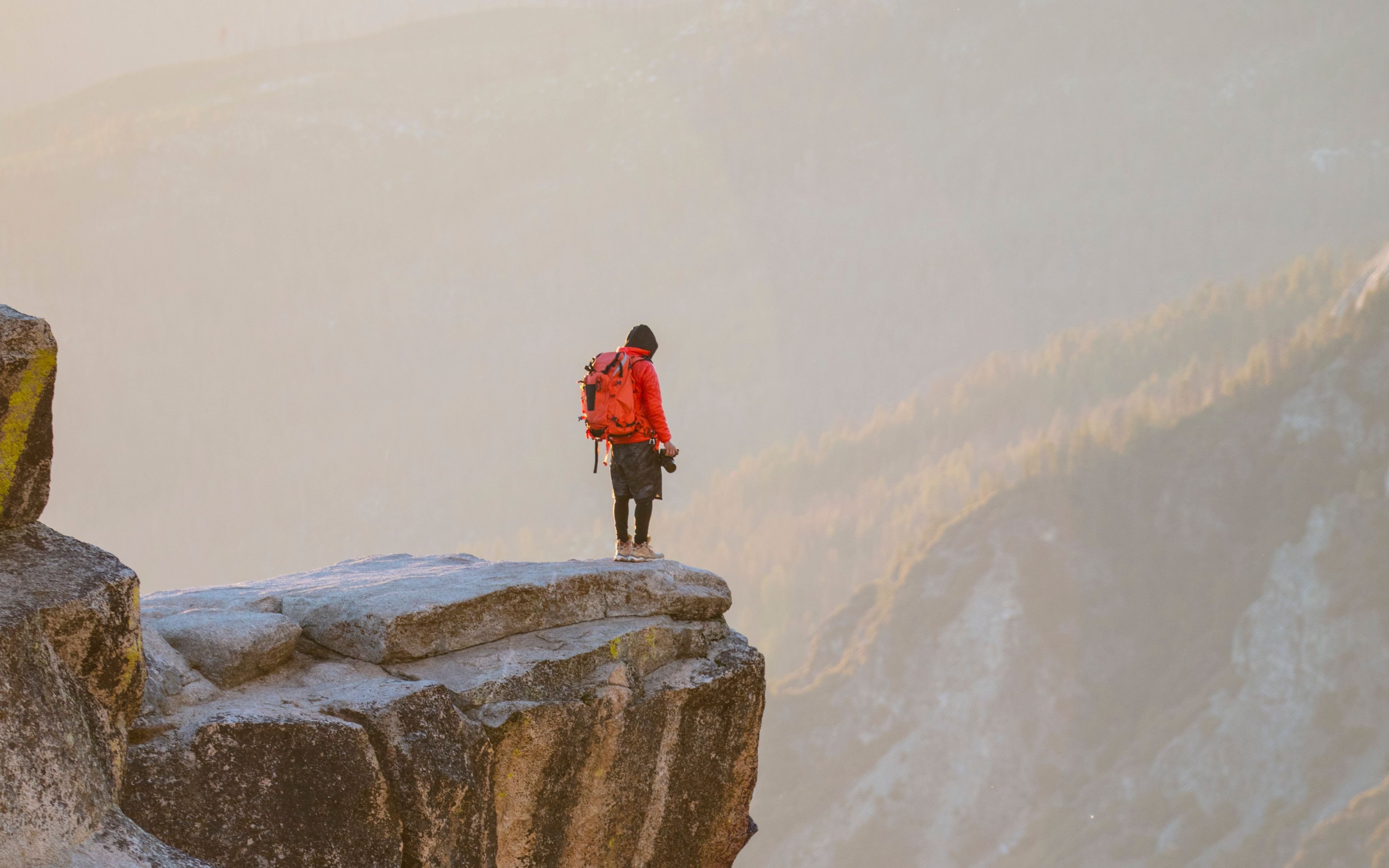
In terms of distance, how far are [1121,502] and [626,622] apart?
165119 millimetres

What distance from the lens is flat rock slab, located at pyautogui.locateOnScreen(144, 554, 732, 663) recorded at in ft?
47.1

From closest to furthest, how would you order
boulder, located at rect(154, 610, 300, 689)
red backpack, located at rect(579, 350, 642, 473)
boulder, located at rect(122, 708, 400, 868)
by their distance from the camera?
boulder, located at rect(122, 708, 400, 868)
boulder, located at rect(154, 610, 300, 689)
red backpack, located at rect(579, 350, 642, 473)

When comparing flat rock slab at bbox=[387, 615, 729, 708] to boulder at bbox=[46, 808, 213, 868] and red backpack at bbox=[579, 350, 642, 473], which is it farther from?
boulder at bbox=[46, 808, 213, 868]

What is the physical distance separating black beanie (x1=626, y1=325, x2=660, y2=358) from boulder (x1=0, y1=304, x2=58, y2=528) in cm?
761

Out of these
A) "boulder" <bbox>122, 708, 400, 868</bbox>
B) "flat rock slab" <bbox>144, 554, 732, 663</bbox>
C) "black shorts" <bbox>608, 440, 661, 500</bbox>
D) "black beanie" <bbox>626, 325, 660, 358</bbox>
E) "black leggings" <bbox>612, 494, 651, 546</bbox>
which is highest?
"black beanie" <bbox>626, 325, 660, 358</bbox>

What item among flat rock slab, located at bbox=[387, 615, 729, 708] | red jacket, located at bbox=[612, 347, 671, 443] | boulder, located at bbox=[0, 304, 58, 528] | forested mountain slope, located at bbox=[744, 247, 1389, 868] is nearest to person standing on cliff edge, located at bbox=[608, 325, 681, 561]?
red jacket, located at bbox=[612, 347, 671, 443]

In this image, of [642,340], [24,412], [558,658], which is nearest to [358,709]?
[558,658]

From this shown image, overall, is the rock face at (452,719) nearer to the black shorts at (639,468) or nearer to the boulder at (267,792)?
the boulder at (267,792)

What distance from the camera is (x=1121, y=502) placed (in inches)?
6777

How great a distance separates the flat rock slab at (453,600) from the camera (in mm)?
14359

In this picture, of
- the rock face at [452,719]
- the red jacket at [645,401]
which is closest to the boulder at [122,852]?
the rock face at [452,719]

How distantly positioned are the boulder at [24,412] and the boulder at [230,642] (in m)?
2.39

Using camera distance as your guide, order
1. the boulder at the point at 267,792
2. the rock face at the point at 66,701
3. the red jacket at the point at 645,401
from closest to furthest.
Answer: the rock face at the point at 66,701, the boulder at the point at 267,792, the red jacket at the point at 645,401

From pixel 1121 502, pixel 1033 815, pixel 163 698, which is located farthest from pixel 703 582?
pixel 1121 502
